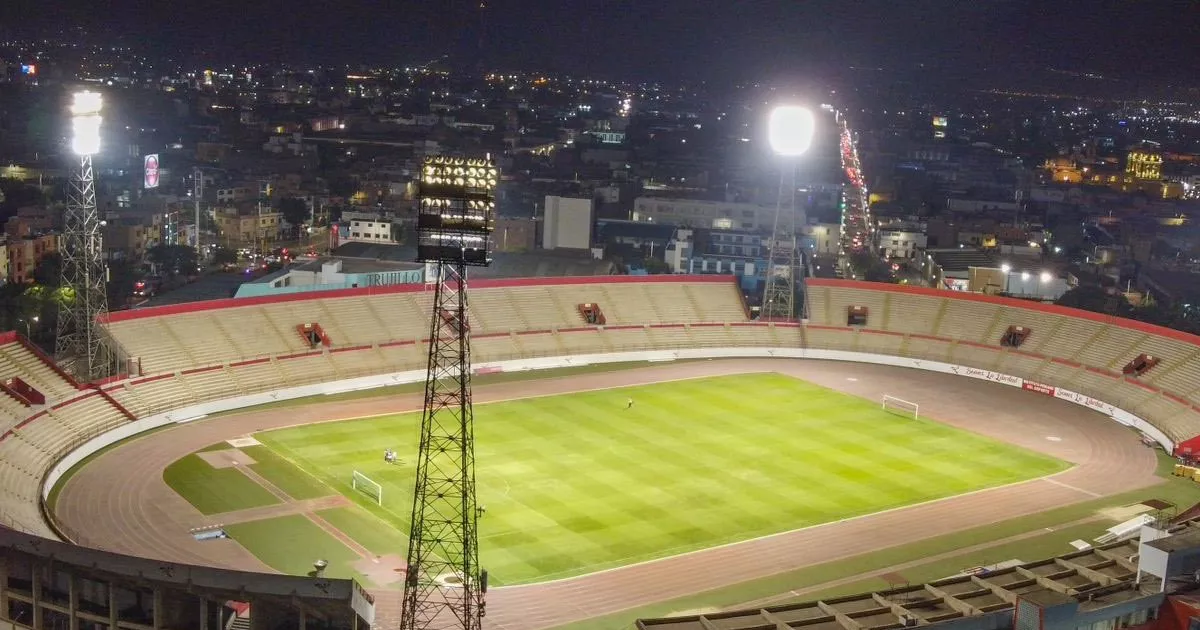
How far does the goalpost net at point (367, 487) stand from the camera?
36500 millimetres

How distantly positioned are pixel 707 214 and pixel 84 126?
2553 inches

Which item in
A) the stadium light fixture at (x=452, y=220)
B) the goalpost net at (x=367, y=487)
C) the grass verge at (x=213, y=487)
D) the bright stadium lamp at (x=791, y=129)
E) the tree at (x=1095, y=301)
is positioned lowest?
the grass verge at (x=213, y=487)

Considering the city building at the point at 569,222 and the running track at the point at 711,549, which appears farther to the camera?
the city building at the point at 569,222

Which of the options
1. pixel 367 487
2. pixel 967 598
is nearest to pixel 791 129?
pixel 367 487

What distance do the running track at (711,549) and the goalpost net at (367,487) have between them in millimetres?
4842

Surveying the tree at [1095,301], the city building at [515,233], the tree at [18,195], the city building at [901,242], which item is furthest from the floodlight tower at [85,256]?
the city building at [901,242]

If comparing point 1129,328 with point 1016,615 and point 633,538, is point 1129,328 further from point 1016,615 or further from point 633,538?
point 1016,615

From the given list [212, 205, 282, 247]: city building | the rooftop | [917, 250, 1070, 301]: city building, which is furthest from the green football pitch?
[212, 205, 282, 247]: city building

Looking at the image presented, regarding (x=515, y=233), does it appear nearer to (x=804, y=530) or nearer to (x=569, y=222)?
(x=569, y=222)

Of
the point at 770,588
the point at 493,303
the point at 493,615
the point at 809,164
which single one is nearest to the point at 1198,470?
the point at 770,588

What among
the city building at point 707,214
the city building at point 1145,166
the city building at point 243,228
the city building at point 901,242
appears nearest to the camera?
the city building at point 243,228

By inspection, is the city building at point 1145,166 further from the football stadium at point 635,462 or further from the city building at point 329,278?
the city building at point 329,278

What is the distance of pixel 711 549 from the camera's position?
A: 33.7m

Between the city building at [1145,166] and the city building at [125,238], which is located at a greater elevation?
the city building at [1145,166]
